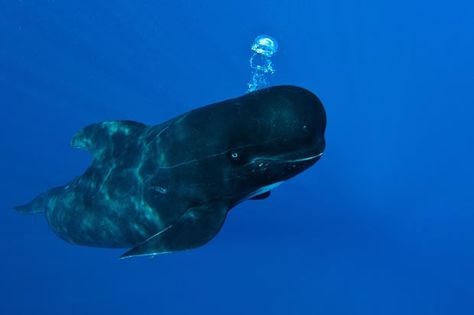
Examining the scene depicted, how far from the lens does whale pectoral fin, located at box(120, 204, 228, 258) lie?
164 inches

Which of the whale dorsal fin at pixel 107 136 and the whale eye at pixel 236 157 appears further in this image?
the whale dorsal fin at pixel 107 136

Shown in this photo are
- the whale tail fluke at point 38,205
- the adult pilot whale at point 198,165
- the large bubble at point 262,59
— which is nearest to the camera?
the adult pilot whale at point 198,165

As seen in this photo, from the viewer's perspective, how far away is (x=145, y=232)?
5.34 metres

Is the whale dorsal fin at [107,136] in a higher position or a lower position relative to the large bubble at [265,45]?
lower

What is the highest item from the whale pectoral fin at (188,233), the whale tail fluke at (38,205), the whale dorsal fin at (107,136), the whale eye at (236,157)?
the whale dorsal fin at (107,136)

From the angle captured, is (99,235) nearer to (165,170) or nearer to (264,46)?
(165,170)

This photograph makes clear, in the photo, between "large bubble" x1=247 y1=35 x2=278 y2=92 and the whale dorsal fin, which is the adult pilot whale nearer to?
the whale dorsal fin

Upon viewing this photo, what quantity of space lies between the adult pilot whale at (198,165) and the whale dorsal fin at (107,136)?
20 mm

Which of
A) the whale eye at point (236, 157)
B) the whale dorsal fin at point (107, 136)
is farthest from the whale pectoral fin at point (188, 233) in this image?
the whale dorsal fin at point (107, 136)

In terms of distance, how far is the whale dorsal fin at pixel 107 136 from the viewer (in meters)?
5.90

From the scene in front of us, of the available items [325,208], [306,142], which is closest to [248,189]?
[306,142]

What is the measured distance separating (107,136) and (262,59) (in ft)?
40.6

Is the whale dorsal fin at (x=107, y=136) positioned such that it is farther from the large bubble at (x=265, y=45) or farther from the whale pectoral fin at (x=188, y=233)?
the large bubble at (x=265, y=45)

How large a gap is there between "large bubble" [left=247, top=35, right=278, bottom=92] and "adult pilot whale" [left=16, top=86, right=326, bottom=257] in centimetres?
1150
